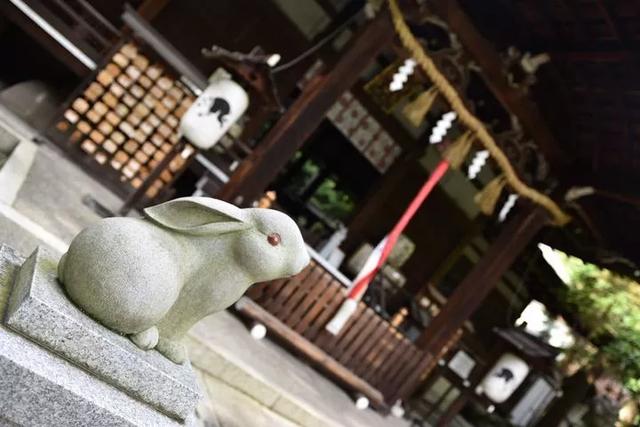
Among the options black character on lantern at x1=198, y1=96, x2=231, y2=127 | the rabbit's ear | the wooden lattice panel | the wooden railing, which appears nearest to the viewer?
the rabbit's ear

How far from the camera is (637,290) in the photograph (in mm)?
13422

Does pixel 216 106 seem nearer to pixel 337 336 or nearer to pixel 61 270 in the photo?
pixel 337 336

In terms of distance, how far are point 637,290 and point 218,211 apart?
43.9 feet

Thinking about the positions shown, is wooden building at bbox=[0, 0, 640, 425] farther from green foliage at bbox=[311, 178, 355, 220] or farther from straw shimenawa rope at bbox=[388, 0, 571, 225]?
green foliage at bbox=[311, 178, 355, 220]

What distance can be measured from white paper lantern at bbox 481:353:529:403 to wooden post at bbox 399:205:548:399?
222 cm

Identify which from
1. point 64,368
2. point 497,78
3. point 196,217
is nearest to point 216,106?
point 497,78

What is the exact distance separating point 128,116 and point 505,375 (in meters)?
7.77

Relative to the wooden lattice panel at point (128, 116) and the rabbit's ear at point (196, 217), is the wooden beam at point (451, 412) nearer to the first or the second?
the wooden lattice panel at point (128, 116)

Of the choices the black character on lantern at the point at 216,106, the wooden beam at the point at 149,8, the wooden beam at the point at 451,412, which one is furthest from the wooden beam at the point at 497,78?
the wooden beam at the point at 149,8

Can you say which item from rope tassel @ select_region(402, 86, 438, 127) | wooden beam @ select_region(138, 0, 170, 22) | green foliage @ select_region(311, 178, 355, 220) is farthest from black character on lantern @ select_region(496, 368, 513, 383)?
wooden beam @ select_region(138, 0, 170, 22)

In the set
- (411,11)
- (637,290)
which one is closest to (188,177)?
(411,11)

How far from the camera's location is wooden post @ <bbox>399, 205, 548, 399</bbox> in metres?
8.82

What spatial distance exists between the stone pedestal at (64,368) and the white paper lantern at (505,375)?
8943 mm

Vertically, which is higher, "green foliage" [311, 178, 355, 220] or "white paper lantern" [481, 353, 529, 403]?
"green foliage" [311, 178, 355, 220]
